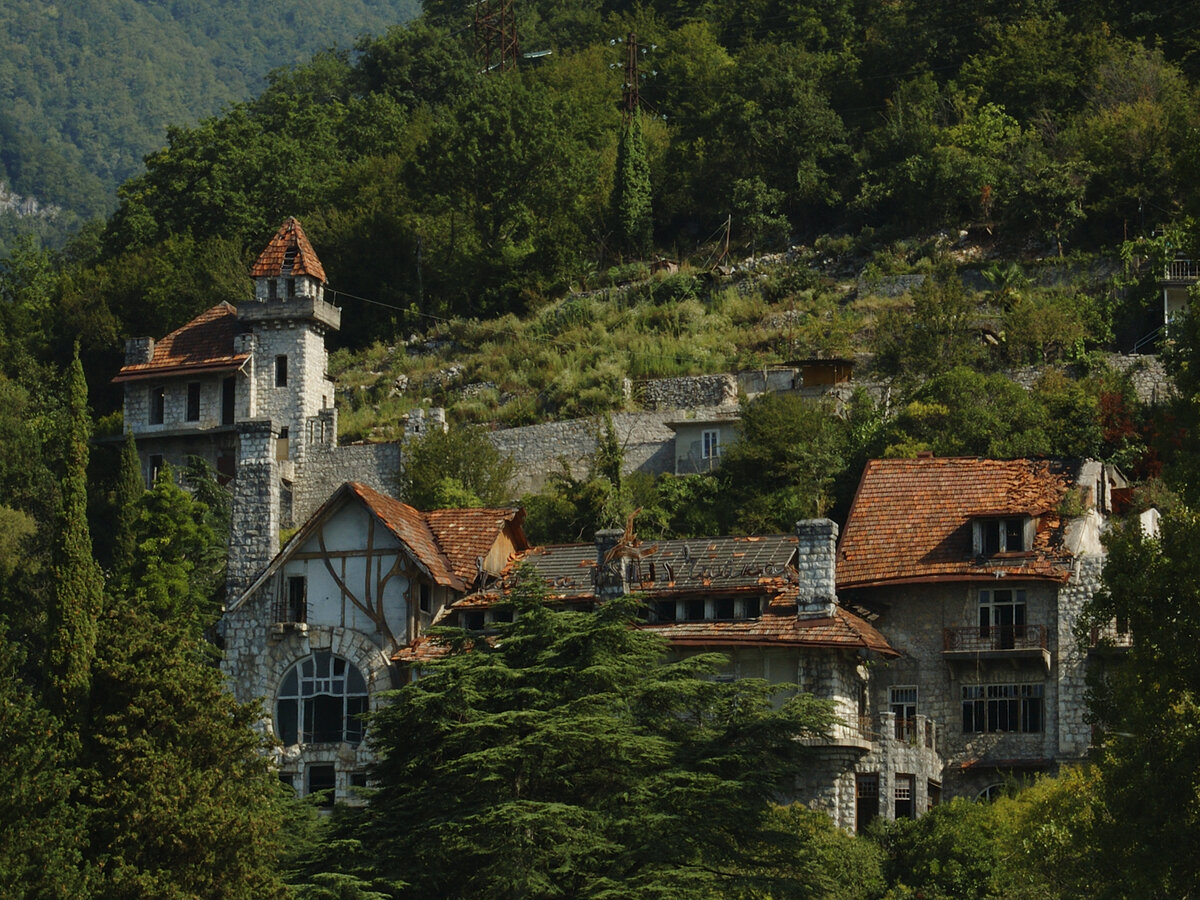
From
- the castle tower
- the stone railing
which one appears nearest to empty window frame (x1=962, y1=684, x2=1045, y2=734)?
the stone railing

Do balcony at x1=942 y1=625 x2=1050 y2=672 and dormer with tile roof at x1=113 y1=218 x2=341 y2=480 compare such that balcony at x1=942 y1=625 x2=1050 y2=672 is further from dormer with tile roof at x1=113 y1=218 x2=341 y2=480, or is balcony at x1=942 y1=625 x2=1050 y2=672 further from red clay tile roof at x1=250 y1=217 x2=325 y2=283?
red clay tile roof at x1=250 y1=217 x2=325 y2=283

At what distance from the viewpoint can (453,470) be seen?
213 feet

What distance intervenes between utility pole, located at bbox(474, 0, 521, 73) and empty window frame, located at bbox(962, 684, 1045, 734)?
61.5 metres

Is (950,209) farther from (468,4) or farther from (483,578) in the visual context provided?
(468,4)

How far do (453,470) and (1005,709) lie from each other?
21130mm

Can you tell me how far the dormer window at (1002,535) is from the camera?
51.4m

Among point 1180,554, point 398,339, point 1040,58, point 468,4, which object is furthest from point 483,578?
point 468,4

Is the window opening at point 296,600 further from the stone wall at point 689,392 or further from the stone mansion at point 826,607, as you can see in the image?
the stone wall at point 689,392

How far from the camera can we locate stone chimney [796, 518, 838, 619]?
47.9 metres

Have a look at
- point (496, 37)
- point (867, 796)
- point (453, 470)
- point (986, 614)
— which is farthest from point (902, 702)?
point (496, 37)

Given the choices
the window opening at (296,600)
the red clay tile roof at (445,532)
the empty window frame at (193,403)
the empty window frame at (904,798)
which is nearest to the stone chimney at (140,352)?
the empty window frame at (193,403)

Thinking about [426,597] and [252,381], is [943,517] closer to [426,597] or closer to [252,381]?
[426,597]

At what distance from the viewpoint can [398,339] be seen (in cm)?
8488

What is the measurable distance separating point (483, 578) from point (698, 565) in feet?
17.6
